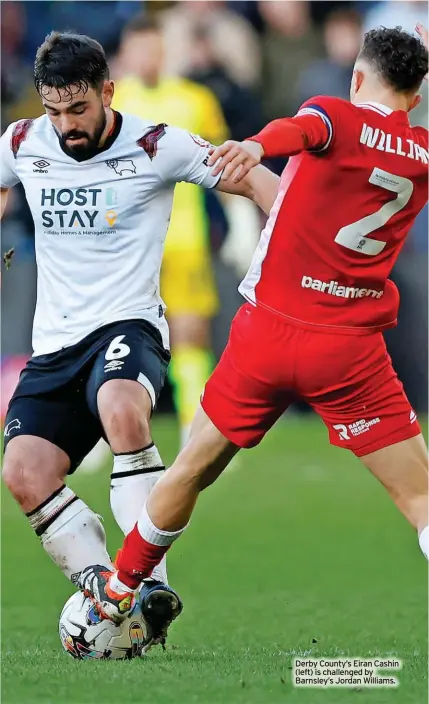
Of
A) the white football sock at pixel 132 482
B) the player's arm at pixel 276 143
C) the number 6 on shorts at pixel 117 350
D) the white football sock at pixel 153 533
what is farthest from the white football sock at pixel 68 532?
the player's arm at pixel 276 143

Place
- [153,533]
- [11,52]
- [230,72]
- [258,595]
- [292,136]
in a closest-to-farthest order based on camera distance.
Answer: [292,136] < [153,533] < [258,595] < [230,72] < [11,52]

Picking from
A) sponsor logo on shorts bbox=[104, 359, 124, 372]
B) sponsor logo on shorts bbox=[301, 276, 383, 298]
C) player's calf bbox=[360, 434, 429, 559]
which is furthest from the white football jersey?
player's calf bbox=[360, 434, 429, 559]

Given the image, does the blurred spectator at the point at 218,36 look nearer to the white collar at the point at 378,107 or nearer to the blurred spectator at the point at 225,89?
→ the blurred spectator at the point at 225,89

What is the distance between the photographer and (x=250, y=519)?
955 cm

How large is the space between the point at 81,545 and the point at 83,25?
10314 mm

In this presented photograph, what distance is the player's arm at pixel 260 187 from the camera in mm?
5762

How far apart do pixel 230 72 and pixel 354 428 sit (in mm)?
10012

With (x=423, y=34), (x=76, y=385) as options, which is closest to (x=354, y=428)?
(x=76, y=385)

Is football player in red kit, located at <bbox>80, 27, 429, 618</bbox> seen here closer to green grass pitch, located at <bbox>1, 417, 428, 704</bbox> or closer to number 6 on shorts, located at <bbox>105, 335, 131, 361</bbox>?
number 6 on shorts, located at <bbox>105, 335, 131, 361</bbox>

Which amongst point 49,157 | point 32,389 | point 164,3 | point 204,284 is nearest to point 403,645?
point 32,389

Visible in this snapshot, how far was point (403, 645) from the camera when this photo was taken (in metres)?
5.60

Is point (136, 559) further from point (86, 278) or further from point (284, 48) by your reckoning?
point (284, 48)

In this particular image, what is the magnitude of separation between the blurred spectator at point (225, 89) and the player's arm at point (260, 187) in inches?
298

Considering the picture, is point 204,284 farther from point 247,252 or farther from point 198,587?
point 198,587
